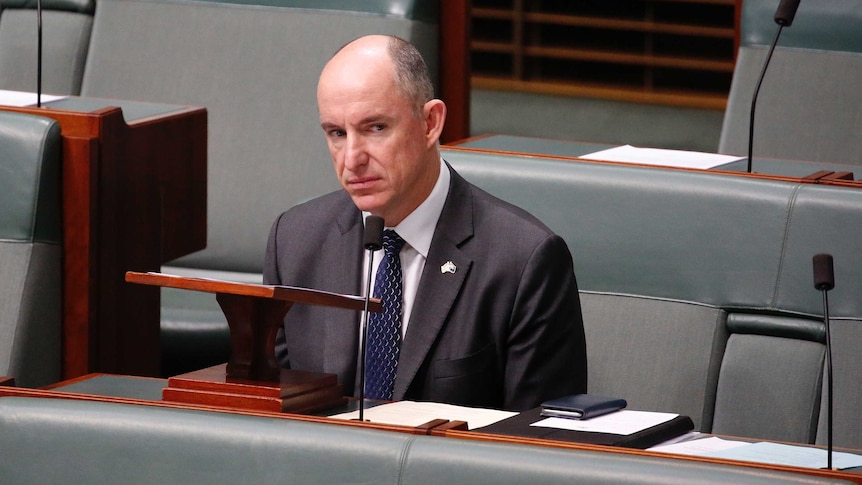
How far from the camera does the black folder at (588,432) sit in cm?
135

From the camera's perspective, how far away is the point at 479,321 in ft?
5.97

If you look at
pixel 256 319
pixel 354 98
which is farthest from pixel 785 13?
pixel 256 319

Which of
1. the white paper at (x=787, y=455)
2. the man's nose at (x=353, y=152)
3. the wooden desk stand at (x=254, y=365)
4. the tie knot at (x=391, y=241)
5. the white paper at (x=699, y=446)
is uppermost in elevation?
the man's nose at (x=353, y=152)

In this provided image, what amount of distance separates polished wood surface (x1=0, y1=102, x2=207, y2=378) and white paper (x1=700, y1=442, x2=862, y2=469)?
1.08m

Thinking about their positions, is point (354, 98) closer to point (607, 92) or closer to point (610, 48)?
point (607, 92)

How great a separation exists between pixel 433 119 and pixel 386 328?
0.86 ft

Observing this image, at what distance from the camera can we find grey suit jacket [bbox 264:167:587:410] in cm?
180

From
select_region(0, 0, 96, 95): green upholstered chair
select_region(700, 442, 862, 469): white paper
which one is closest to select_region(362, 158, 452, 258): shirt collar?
select_region(700, 442, 862, 469): white paper

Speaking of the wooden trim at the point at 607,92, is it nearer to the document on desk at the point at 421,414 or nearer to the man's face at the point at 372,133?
the man's face at the point at 372,133

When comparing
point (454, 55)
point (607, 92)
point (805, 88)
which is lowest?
point (805, 88)

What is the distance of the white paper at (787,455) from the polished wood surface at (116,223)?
108 cm

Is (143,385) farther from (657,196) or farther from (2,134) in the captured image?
(657,196)

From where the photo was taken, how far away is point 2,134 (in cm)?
212

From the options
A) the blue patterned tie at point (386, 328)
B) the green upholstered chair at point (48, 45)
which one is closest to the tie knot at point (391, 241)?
the blue patterned tie at point (386, 328)
